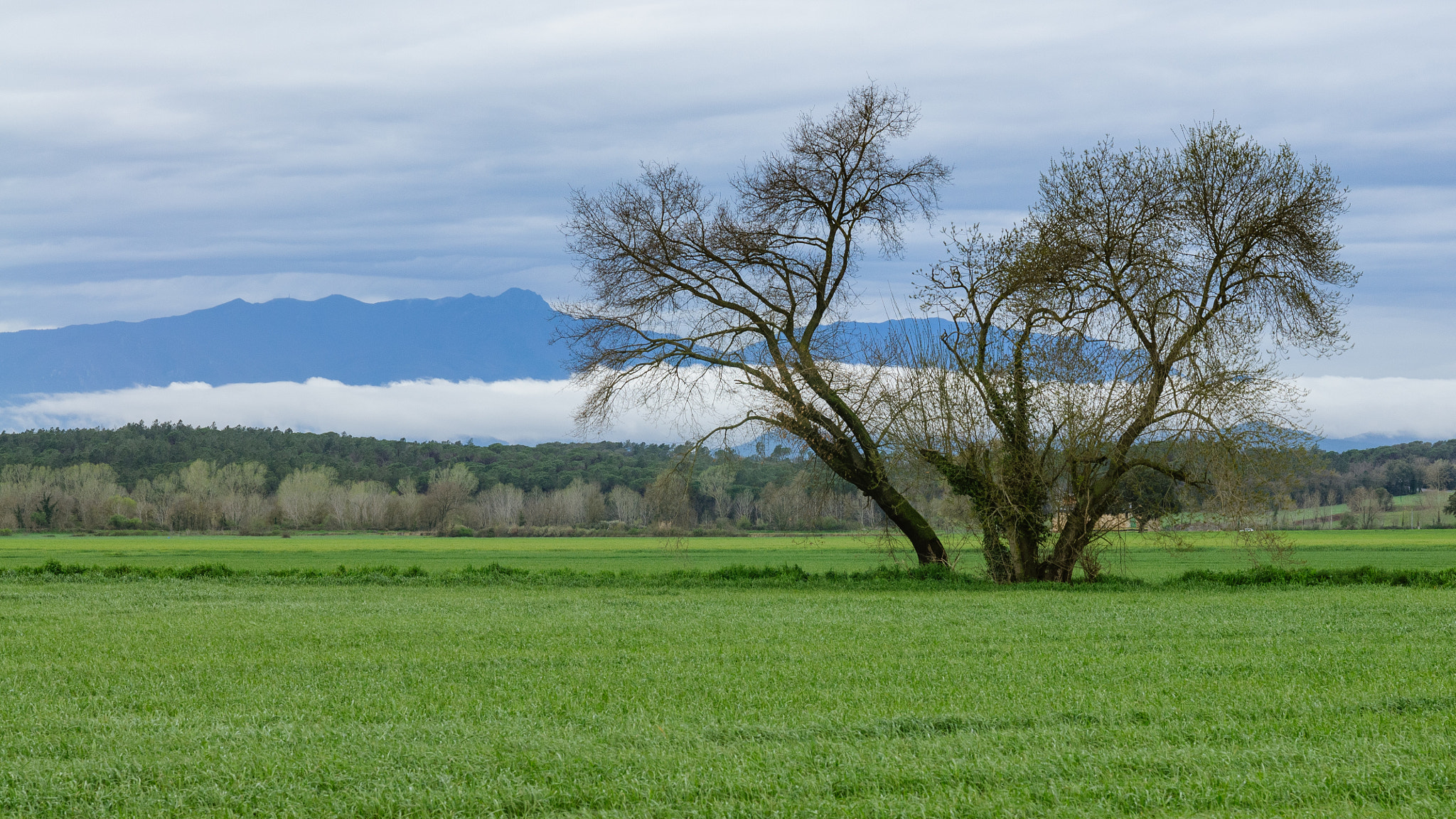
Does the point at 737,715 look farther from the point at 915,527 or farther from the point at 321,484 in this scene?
the point at 321,484

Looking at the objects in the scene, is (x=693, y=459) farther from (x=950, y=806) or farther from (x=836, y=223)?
(x=950, y=806)

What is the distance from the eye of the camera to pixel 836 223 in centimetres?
2780

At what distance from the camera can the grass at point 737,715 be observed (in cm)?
610

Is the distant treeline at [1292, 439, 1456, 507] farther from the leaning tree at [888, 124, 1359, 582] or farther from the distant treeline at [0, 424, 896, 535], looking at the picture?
the leaning tree at [888, 124, 1359, 582]

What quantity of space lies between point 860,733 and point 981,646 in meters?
5.35

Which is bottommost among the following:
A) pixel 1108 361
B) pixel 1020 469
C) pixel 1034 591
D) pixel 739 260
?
pixel 1034 591

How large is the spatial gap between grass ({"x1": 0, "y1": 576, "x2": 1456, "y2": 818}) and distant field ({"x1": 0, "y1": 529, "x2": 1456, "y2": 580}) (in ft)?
41.5

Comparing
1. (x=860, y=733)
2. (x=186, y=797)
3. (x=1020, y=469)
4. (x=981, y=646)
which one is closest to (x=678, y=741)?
(x=860, y=733)

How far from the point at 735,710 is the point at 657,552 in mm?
43174

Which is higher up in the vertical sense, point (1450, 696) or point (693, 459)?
point (693, 459)

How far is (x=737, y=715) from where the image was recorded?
8.48 m

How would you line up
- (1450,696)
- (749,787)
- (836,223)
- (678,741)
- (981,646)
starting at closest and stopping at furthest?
(749,787)
(678,741)
(1450,696)
(981,646)
(836,223)

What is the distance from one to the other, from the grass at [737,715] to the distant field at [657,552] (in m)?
12.6

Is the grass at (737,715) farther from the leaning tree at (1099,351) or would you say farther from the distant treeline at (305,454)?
the distant treeline at (305,454)
